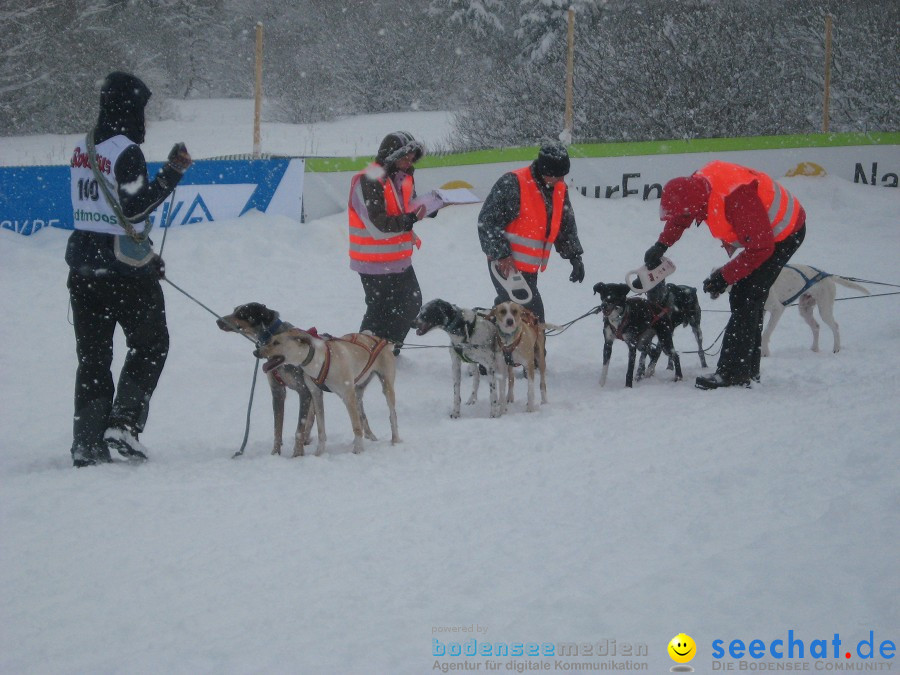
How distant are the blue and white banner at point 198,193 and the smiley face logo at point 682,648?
8.42 meters

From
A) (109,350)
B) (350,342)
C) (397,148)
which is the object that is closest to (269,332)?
(350,342)

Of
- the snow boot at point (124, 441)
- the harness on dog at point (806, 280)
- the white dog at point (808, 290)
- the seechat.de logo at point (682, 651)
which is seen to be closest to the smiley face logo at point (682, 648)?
the seechat.de logo at point (682, 651)

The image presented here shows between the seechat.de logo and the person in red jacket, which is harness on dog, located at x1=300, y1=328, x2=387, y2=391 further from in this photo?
the seechat.de logo

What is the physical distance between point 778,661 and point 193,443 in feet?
11.6

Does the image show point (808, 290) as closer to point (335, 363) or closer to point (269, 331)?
point (335, 363)

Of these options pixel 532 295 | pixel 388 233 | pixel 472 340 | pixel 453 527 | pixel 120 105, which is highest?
pixel 120 105

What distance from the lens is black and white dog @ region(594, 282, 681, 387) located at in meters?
5.98

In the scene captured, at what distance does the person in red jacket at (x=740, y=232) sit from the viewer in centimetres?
512

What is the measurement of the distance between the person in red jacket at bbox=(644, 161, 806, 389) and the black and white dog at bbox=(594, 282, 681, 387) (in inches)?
15.7

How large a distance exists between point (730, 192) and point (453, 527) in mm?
3158

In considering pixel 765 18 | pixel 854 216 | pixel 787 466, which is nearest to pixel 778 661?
pixel 787 466

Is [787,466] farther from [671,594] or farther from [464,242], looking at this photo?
[464,242]

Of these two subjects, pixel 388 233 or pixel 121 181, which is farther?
pixel 388 233

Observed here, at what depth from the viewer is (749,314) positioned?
545cm
